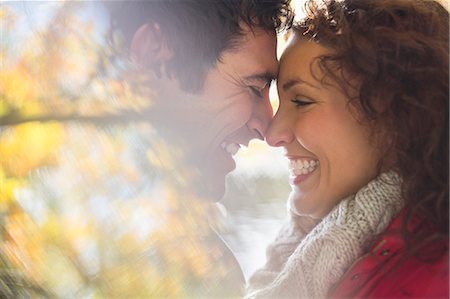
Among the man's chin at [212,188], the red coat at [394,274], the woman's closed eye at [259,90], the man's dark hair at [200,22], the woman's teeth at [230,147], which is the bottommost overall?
the red coat at [394,274]

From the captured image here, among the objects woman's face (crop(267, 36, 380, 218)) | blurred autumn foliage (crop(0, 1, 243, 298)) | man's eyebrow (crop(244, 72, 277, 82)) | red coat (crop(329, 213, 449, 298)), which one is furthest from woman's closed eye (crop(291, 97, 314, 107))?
blurred autumn foliage (crop(0, 1, 243, 298))

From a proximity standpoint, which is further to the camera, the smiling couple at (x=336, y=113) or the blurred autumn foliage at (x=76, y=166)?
the blurred autumn foliage at (x=76, y=166)

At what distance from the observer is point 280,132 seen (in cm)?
124

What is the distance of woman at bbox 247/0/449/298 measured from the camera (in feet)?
3.33

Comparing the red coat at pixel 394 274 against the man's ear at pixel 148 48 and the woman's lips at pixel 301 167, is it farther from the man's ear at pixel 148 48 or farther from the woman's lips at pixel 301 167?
the man's ear at pixel 148 48

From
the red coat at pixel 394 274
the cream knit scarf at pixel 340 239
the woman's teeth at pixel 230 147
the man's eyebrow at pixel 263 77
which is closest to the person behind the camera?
the red coat at pixel 394 274

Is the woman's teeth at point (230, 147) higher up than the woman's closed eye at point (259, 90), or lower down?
lower down

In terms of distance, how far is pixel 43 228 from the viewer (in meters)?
1.59

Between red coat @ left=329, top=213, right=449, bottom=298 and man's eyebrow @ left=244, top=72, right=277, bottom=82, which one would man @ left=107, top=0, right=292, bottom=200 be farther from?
red coat @ left=329, top=213, right=449, bottom=298

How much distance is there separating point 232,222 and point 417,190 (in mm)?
771

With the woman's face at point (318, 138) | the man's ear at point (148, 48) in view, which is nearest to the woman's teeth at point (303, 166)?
the woman's face at point (318, 138)

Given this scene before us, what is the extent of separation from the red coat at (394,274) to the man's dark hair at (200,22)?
1.67 feet

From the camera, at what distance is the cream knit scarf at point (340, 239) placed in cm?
108

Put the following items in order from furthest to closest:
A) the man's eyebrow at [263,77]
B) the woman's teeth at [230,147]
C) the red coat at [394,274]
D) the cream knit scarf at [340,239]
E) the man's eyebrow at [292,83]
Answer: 1. the woman's teeth at [230,147]
2. the man's eyebrow at [263,77]
3. the man's eyebrow at [292,83]
4. the cream knit scarf at [340,239]
5. the red coat at [394,274]
